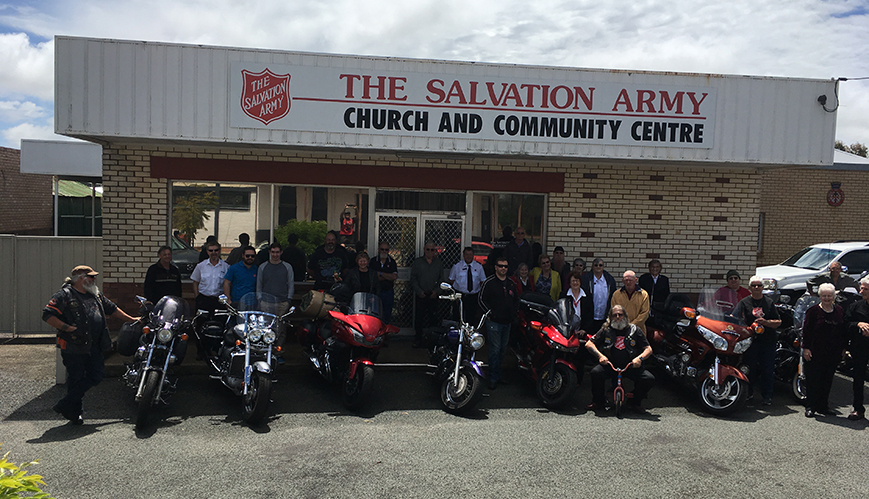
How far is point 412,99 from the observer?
9.07 metres

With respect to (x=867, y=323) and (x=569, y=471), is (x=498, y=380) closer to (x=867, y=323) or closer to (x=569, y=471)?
(x=569, y=471)

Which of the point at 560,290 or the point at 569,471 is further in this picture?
the point at 560,290

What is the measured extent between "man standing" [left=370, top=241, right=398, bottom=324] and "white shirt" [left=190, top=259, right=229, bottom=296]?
228cm

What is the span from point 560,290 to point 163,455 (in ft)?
19.8

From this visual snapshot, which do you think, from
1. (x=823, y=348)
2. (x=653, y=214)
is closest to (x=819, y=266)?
(x=653, y=214)

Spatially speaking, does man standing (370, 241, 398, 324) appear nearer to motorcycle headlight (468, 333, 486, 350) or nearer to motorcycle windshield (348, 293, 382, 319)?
motorcycle windshield (348, 293, 382, 319)

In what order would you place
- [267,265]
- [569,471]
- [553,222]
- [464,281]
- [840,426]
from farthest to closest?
[553,222] < [464,281] < [267,265] < [840,426] < [569,471]

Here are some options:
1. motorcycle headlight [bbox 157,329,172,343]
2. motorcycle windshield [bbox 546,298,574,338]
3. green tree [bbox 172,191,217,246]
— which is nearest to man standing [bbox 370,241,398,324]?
motorcycle windshield [bbox 546,298,574,338]

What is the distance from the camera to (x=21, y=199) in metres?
28.0

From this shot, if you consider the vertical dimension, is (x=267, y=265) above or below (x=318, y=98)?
below

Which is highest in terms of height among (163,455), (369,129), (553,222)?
(369,129)

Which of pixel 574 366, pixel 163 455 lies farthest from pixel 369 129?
pixel 163 455

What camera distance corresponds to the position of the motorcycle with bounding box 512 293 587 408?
761 centimetres

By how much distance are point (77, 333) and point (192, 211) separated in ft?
12.4
